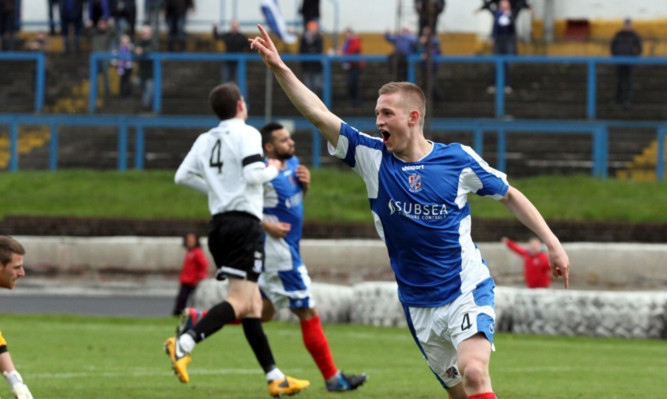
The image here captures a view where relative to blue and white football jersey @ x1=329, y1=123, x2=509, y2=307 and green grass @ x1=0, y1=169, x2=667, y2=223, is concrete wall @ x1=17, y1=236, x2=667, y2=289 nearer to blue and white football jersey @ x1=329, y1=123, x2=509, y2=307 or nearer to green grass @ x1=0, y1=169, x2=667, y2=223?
green grass @ x1=0, y1=169, x2=667, y2=223

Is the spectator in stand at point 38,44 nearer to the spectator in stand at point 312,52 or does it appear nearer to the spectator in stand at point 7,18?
the spectator in stand at point 7,18

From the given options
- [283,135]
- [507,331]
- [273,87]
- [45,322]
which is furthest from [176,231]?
[283,135]

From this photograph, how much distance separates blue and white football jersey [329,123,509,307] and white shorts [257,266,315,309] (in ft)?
A: 10.1

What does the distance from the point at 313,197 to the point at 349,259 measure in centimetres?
268

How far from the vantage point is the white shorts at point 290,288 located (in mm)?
9977

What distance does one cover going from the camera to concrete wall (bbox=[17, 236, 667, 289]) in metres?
21.2

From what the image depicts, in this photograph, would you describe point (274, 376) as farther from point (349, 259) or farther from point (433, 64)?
point (433, 64)

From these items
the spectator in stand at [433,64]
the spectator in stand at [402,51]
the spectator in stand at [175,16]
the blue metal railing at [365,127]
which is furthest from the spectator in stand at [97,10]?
the spectator in stand at [433,64]

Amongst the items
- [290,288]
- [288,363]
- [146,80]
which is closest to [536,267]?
[288,363]

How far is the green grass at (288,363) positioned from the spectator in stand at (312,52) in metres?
11.8

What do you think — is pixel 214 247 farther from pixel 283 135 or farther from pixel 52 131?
pixel 52 131

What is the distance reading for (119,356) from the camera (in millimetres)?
12086

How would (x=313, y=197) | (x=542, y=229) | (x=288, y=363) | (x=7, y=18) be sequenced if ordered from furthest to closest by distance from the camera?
(x=7, y=18), (x=313, y=197), (x=288, y=363), (x=542, y=229)

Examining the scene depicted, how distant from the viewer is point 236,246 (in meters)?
9.05
